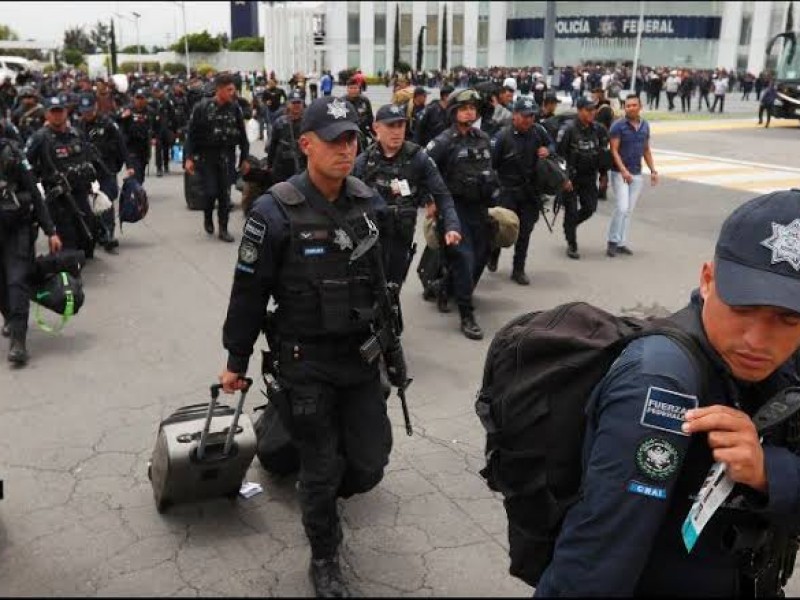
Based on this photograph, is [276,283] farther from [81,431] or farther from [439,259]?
[439,259]

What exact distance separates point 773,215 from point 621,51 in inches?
3224

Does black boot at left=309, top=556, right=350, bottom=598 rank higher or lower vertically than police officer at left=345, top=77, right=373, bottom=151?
lower

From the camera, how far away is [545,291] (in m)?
8.28

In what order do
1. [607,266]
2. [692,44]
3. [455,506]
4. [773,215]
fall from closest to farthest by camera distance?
[773,215] < [455,506] < [607,266] < [692,44]

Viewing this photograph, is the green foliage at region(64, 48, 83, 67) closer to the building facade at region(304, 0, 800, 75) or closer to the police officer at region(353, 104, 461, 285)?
the building facade at region(304, 0, 800, 75)

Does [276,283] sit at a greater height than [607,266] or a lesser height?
greater

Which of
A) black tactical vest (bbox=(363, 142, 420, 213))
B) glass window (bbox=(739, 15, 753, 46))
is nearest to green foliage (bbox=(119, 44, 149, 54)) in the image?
black tactical vest (bbox=(363, 142, 420, 213))

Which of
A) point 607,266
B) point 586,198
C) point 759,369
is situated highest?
point 759,369

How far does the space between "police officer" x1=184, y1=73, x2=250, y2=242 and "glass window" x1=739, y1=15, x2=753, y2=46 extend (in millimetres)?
73555

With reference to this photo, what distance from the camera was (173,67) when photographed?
48.3m

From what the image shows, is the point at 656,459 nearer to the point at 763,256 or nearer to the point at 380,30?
the point at 763,256

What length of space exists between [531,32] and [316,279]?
79.0 meters

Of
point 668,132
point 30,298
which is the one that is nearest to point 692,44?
point 668,132

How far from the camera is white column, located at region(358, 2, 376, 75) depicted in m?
73.6
